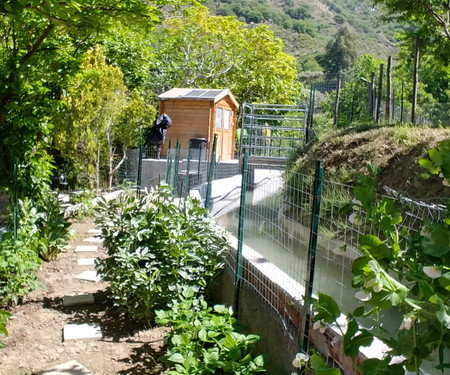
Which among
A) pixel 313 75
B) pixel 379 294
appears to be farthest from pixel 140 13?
pixel 313 75

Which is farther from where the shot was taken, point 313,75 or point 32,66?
point 313,75

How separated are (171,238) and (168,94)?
575 inches

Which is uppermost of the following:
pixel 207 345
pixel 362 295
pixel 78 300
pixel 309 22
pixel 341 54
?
pixel 309 22

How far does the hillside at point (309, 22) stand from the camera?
9066 cm

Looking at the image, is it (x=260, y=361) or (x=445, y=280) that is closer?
(x=445, y=280)

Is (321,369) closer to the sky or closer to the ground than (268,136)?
closer to the ground

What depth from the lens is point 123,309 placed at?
4.70 m

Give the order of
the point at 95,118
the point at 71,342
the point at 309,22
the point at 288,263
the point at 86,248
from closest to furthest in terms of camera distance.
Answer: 1. the point at 288,263
2. the point at 71,342
3. the point at 86,248
4. the point at 95,118
5. the point at 309,22

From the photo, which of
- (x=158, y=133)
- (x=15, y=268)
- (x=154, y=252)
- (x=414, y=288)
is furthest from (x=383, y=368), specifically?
(x=158, y=133)

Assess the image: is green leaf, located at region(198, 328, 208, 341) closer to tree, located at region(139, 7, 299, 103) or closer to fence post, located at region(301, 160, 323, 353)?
fence post, located at region(301, 160, 323, 353)

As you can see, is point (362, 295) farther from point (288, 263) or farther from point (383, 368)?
point (288, 263)

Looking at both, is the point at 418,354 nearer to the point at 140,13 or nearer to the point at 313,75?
the point at 140,13

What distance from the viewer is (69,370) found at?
382 centimetres

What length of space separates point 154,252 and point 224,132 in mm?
15048
